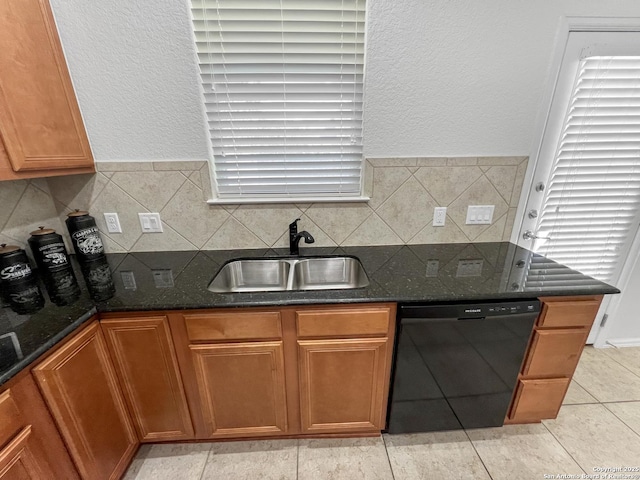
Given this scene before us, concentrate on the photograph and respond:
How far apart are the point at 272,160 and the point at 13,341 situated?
1338 mm

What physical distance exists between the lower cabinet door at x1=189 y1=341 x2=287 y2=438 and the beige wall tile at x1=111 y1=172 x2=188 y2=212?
915mm

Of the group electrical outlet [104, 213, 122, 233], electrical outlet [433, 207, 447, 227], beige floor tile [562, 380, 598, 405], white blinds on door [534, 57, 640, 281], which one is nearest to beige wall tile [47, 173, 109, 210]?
electrical outlet [104, 213, 122, 233]

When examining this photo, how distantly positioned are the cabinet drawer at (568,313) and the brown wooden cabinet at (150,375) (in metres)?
1.77

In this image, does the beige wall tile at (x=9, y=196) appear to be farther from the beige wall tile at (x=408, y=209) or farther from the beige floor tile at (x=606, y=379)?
the beige floor tile at (x=606, y=379)

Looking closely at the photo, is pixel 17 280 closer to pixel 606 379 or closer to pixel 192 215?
pixel 192 215

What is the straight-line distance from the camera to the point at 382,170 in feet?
5.52

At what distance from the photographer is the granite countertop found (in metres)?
1.02

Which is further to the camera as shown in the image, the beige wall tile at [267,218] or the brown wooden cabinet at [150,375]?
the beige wall tile at [267,218]

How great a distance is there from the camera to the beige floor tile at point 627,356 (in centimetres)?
204

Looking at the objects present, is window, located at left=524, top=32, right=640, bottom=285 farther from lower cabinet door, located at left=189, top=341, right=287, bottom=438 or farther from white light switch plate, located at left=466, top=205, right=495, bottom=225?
lower cabinet door, located at left=189, top=341, right=287, bottom=438

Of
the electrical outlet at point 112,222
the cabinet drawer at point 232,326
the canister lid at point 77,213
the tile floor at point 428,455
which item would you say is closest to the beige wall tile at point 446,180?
the cabinet drawer at point 232,326

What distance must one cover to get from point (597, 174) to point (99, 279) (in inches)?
118

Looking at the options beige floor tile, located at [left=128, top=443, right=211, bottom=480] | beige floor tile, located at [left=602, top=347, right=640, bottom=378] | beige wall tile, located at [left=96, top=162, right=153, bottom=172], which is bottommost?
beige floor tile, located at [left=128, top=443, right=211, bottom=480]

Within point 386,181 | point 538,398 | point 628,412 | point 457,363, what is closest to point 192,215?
point 386,181
